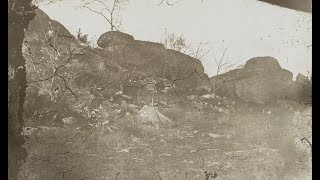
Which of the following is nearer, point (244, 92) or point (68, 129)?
point (68, 129)

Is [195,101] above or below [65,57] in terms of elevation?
below

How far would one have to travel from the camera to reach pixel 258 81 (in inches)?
85.1

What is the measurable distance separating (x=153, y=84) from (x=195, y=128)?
32 centimetres

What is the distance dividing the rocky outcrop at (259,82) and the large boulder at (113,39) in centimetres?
54

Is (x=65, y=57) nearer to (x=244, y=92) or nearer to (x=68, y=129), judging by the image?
(x=68, y=129)

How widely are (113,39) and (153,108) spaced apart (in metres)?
0.40

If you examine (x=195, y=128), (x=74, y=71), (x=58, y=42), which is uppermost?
(x=58, y=42)

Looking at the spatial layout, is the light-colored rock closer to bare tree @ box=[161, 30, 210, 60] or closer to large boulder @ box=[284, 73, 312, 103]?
bare tree @ box=[161, 30, 210, 60]

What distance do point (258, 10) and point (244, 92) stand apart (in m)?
0.45

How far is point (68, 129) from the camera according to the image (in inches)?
76.8

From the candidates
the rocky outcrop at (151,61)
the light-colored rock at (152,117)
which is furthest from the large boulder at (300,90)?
the light-colored rock at (152,117)

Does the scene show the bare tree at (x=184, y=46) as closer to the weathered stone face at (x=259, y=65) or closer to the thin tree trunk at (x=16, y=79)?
the weathered stone face at (x=259, y=65)

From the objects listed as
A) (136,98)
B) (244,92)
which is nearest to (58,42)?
(136,98)

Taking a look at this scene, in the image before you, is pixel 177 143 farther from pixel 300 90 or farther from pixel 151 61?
pixel 300 90
